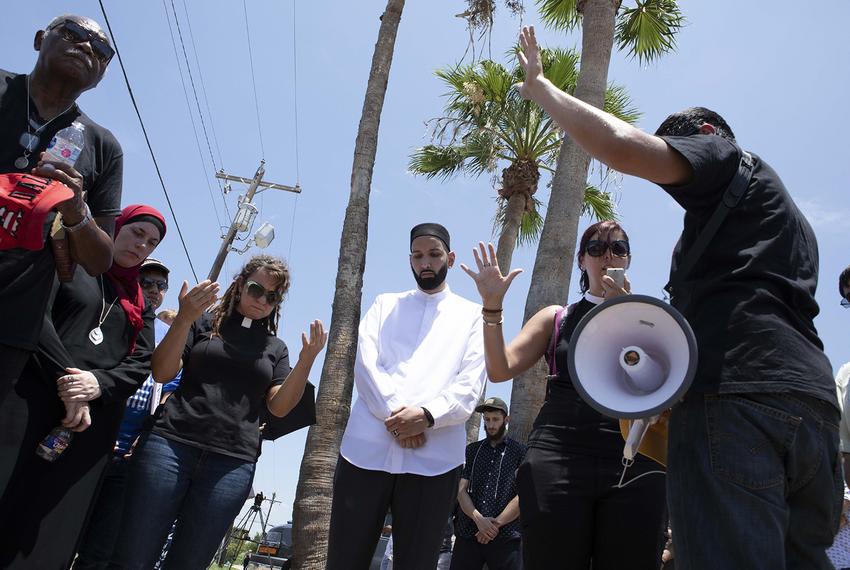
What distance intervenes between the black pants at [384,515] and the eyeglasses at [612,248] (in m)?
1.30

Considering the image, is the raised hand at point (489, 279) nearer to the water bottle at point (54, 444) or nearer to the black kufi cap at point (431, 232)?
the black kufi cap at point (431, 232)

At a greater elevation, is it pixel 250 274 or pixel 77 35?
pixel 77 35

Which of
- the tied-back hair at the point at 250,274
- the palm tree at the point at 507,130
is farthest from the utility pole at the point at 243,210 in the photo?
the tied-back hair at the point at 250,274

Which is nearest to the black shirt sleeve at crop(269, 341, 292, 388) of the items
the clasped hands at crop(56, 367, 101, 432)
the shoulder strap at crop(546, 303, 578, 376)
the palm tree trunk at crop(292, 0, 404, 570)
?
the clasped hands at crop(56, 367, 101, 432)

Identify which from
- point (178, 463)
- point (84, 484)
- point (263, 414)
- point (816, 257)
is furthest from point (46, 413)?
point (816, 257)

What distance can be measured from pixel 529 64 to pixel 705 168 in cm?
74

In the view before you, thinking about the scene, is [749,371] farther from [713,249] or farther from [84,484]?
[84,484]

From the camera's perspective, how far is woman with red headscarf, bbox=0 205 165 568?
2.78 metres

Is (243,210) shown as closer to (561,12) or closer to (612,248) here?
(561,12)

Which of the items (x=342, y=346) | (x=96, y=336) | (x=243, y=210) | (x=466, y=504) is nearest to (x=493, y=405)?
(x=466, y=504)

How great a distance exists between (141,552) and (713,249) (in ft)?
9.47

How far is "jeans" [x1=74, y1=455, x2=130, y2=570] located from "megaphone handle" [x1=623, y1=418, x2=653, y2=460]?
2.76m

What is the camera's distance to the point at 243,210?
18562 millimetres

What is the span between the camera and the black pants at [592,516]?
284 centimetres
